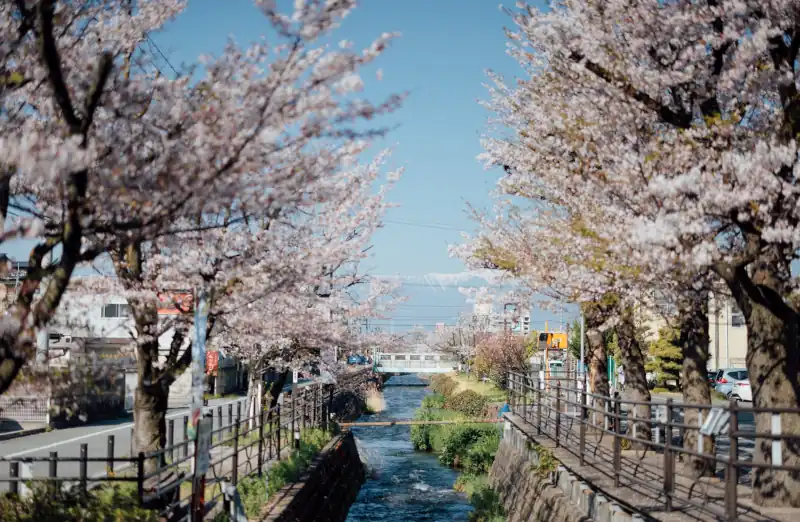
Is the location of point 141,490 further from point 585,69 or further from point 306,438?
point 306,438

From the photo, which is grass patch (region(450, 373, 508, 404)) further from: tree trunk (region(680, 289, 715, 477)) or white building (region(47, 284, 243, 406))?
tree trunk (region(680, 289, 715, 477))

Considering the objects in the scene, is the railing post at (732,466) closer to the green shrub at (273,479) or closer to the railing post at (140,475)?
the railing post at (140,475)

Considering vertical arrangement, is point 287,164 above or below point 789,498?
above

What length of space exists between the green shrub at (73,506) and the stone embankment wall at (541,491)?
537 centimetres

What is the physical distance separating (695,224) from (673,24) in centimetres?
275

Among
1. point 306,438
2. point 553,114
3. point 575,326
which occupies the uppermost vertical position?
point 553,114

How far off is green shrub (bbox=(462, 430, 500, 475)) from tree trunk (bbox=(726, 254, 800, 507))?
17.3 meters

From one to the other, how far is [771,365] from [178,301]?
8.30 meters

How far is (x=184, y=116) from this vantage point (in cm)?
632

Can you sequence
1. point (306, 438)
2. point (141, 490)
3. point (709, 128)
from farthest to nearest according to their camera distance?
point (306, 438) → point (709, 128) → point (141, 490)

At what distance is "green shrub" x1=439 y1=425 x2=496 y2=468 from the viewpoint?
31.1 m

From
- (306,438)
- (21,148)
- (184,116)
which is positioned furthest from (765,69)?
(306,438)

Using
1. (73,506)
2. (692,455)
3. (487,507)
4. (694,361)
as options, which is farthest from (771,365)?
(487,507)

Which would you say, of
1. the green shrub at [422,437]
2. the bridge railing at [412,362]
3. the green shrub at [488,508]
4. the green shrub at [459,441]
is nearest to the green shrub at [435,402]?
the green shrub at [422,437]
